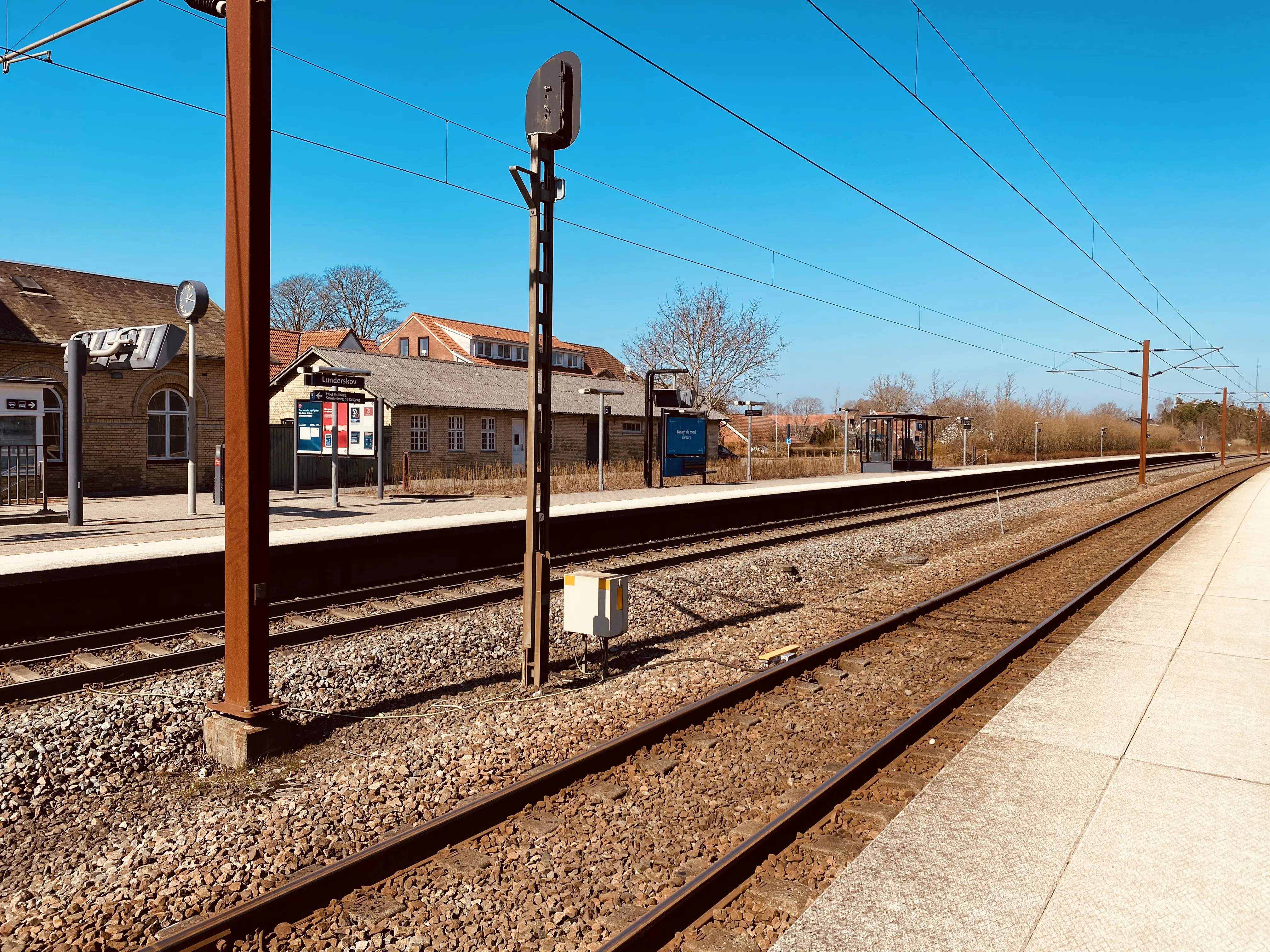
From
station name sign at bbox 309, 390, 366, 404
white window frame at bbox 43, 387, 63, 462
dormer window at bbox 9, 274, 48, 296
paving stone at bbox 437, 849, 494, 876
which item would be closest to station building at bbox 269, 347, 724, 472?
white window frame at bbox 43, 387, 63, 462

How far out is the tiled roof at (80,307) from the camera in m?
23.5

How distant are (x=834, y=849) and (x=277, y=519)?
1487 centimetres

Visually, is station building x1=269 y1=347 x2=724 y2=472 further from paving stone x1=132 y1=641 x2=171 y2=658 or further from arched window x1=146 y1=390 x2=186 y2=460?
paving stone x1=132 y1=641 x2=171 y2=658

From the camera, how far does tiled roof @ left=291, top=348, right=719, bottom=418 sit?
1287 inches

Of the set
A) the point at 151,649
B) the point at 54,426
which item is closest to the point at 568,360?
the point at 54,426

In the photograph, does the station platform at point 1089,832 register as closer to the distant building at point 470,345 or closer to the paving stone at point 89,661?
the paving stone at point 89,661

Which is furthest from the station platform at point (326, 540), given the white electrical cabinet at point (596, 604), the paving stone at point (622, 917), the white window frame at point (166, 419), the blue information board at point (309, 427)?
the paving stone at point (622, 917)

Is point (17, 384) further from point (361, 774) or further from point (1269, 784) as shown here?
point (1269, 784)

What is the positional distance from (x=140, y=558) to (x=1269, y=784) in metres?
10.6

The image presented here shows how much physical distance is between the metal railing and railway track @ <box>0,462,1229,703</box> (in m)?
10.9

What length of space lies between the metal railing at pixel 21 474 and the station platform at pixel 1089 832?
18.9m

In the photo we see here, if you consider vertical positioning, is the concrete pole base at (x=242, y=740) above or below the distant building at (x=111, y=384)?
below

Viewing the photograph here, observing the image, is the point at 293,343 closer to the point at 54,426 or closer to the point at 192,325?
the point at 54,426

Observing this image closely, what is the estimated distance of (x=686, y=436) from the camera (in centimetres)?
3231
